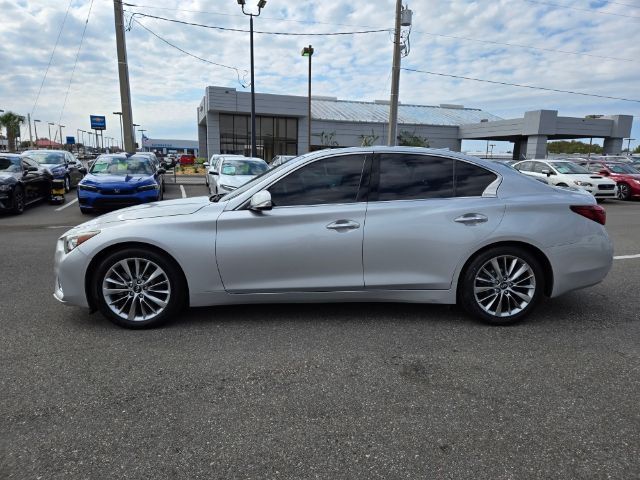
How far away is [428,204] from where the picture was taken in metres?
3.99

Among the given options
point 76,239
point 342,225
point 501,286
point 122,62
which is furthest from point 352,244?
point 122,62

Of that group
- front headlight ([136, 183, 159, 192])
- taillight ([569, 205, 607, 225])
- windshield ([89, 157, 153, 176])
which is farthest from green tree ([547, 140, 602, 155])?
taillight ([569, 205, 607, 225])

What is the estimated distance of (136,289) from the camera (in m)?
3.85

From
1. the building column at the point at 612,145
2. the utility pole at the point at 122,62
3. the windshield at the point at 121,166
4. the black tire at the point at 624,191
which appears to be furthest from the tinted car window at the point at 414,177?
the building column at the point at 612,145

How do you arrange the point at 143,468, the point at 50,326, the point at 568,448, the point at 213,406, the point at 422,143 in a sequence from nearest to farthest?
1. the point at 143,468
2. the point at 568,448
3. the point at 213,406
4. the point at 50,326
5. the point at 422,143

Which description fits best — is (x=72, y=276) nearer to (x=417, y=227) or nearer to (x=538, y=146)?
(x=417, y=227)

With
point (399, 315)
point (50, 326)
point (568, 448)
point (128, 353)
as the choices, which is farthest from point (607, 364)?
point (50, 326)

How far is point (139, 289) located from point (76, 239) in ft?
2.22

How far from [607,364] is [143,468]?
322 centimetres

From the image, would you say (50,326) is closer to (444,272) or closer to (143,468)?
(143,468)

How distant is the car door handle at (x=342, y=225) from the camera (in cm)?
384

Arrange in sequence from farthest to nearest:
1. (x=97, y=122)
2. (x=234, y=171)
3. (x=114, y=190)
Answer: (x=97, y=122)
(x=234, y=171)
(x=114, y=190)

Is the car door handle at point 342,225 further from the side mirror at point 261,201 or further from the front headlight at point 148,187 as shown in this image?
the front headlight at point 148,187

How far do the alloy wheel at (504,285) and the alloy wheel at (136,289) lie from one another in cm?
275
